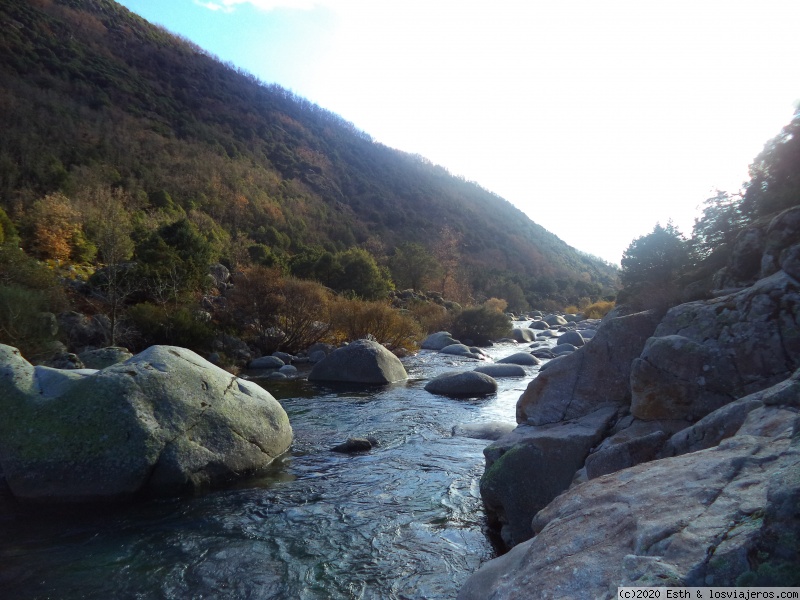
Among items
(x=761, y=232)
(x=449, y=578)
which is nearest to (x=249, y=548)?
(x=449, y=578)

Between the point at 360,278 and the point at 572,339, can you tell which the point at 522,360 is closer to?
the point at 572,339

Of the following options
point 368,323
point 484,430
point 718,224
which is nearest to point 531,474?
point 484,430

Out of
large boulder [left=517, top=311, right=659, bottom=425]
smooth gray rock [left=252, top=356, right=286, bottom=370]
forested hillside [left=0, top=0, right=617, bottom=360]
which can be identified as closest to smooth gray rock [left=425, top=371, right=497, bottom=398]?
smooth gray rock [left=252, top=356, right=286, bottom=370]

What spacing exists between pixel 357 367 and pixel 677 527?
12226 millimetres

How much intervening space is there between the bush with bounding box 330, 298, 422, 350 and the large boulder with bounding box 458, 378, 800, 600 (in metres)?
16.1

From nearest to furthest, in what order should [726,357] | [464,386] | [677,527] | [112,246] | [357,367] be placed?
1. [677,527]
2. [726,357]
3. [464,386]
4. [357,367]
5. [112,246]

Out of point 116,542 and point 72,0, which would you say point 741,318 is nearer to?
point 116,542

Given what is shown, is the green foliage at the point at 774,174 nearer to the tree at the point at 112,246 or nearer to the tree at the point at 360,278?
the tree at the point at 112,246

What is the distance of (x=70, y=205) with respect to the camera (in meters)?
22.6

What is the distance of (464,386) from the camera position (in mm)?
12805

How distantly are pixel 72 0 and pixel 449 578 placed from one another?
257 ft

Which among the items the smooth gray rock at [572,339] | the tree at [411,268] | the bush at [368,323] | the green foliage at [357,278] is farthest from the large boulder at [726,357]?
the tree at [411,268]

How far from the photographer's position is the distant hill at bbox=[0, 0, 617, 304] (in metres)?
35.0

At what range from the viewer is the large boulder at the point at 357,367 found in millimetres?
14148
